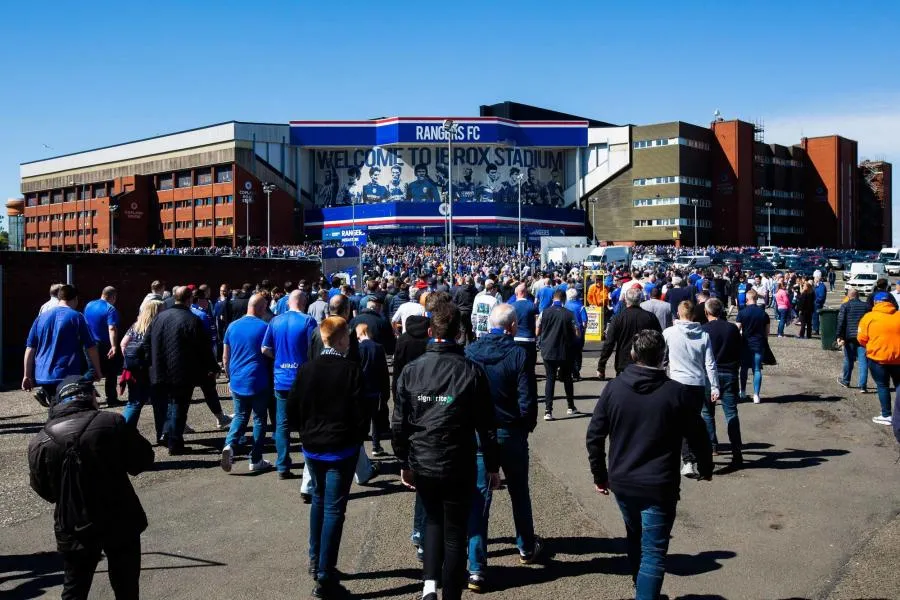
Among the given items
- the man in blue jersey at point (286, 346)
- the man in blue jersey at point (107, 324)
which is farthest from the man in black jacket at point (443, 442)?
the man in blue jersey at point (107, 324)

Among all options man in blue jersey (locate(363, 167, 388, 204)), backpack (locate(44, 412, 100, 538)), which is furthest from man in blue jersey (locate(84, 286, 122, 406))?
man in blue jersey (locate(363, 167, 388, 204))

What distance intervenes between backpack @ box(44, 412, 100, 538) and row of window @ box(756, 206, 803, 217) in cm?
9198

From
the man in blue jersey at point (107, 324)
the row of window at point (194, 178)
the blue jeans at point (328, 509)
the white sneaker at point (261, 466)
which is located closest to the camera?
the blue jeans at point (328, 509)

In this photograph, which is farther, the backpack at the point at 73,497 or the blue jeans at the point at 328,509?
the blue jeans at the point at 328,509

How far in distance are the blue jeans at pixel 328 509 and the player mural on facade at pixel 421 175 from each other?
75.7 metres

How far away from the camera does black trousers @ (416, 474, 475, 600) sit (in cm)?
442

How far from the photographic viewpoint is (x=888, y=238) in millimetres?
107625

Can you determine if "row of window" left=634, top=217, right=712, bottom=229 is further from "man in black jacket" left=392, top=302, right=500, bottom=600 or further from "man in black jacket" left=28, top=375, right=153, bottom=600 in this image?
"man in black jacket" left=28, top=375, right=153, bottom=600

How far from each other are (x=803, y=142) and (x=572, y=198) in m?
31.5

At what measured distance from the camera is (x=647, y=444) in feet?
14.4

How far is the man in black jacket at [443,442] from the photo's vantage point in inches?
175

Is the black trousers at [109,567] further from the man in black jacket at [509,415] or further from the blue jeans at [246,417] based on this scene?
the blue jeans at [246,417]

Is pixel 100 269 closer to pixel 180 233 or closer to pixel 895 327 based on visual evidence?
pixel 895 327

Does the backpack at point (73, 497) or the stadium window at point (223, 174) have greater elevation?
the stadium window at point (223, 174)
